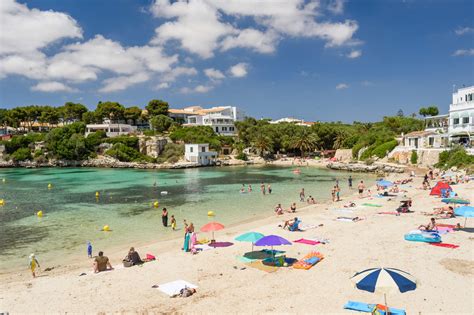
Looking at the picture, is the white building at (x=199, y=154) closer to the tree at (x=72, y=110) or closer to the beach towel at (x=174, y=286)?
the tree at (x=72, y=110)

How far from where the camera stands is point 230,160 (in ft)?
265

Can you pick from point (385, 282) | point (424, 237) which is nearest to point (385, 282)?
point (385, 282)

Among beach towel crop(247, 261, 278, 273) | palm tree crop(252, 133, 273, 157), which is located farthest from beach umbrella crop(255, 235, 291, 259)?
palm tree crop(252, 133, 273, 157)

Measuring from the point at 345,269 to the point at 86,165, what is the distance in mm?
78996

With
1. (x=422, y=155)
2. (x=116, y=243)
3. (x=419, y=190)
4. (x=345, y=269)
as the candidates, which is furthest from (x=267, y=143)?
(x=345, y=269)

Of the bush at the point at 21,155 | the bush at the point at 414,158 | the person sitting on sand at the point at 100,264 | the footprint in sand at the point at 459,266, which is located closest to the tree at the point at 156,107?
the bush at the point at 21,155

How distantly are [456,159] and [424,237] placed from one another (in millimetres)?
32626

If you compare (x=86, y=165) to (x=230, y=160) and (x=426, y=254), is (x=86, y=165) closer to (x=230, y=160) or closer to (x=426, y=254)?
(x=230, y=160)

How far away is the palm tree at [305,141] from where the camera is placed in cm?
8262

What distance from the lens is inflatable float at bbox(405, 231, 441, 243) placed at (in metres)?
14.8

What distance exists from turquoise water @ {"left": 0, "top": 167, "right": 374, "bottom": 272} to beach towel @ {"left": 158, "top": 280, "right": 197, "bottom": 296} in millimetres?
7927

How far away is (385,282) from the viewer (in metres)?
8.55

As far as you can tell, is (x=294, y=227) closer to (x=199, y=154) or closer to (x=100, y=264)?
(x=100, y=264)

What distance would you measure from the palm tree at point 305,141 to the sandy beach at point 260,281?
6548 cm
